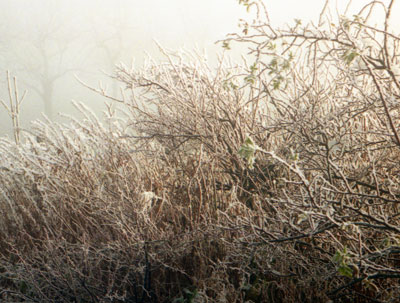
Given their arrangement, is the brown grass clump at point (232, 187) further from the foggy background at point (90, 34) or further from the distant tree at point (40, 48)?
the distant tree at point (40, 48)

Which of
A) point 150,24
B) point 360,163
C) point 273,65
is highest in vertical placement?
point 150,24

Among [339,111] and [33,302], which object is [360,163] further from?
[33,302]

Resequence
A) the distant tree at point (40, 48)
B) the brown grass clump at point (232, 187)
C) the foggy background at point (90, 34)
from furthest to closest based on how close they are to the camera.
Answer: the foggy background at point (90, 34)
the distant tree at point (40, 48)
the brown grass clump at point (232, 187)

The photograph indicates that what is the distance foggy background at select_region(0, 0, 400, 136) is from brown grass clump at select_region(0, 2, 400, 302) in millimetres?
26306

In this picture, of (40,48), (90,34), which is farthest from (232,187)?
(90,34)

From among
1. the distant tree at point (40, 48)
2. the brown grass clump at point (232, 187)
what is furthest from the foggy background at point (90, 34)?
the brown grass clump at point (232, 187)

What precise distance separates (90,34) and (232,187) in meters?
32.6

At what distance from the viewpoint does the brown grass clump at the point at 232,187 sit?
2.10m

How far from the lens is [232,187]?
2670mm

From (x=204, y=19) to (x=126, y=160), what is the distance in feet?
105

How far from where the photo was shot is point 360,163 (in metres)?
2.46

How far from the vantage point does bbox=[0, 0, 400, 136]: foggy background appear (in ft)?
97.5

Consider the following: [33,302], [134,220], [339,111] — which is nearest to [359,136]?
[339,111]

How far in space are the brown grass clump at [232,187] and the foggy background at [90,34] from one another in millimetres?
26306
